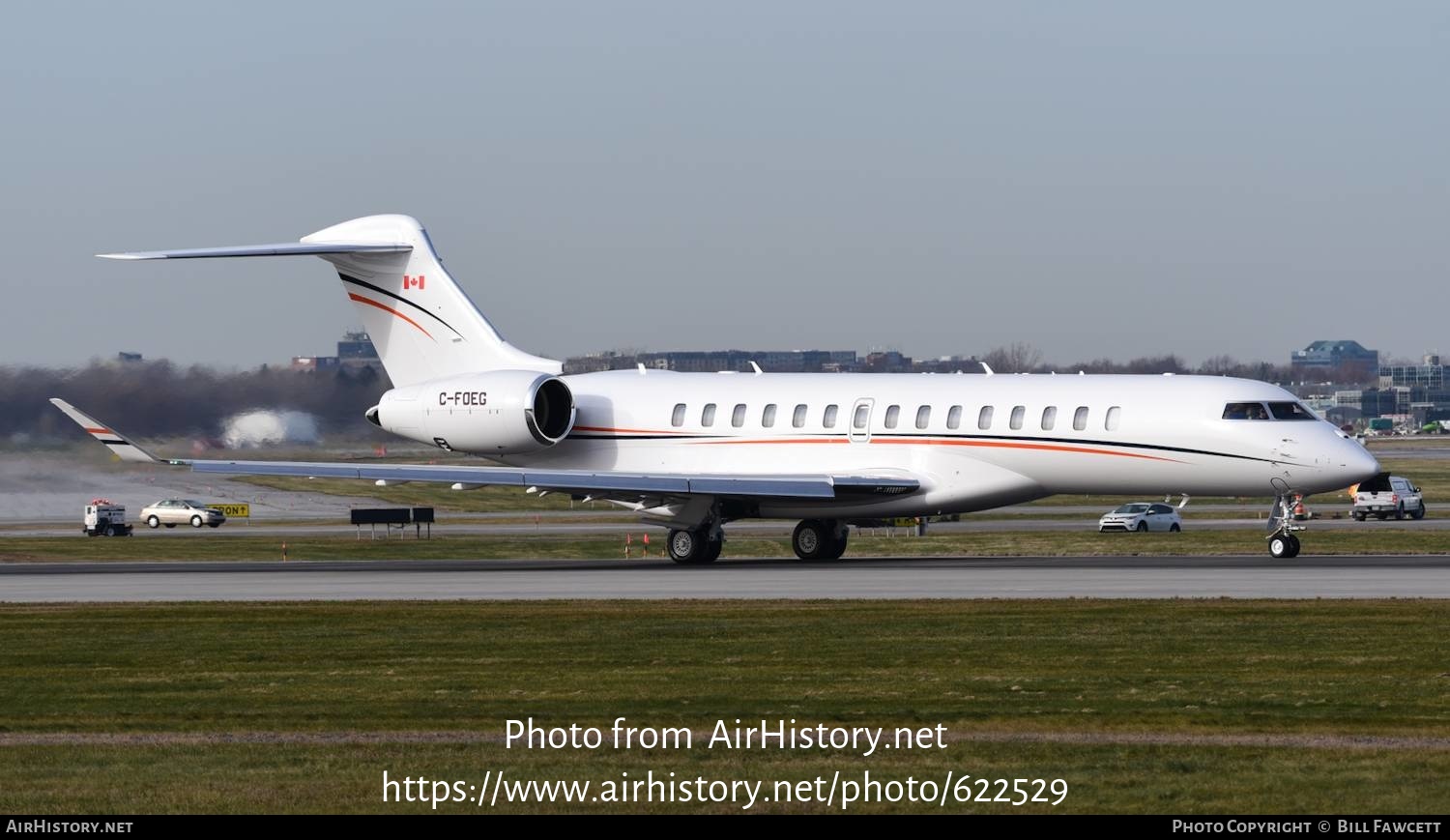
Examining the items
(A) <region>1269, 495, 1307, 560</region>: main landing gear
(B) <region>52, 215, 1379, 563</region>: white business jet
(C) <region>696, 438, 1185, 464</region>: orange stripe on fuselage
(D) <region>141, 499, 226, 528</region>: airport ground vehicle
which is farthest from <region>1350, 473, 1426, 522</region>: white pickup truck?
(D) <region>141, 499, 226, 528</region>: airport ground vehicle

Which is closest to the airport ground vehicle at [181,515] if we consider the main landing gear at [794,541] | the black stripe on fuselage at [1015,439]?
the black stripe on fuselage at [1015,439]

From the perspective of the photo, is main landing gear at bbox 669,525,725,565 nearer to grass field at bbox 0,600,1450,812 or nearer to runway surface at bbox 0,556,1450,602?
runway surface at bbox 0,556,1450,602

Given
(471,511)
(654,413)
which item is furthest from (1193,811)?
(471,511)

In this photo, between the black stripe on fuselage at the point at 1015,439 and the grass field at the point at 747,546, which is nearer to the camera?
the black stripe on fuselage at the point at 1015,439

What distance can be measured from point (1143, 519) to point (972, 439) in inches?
974

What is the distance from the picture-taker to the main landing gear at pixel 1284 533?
34969 mm

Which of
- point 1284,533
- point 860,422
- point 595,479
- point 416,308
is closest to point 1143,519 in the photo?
point 1284,533

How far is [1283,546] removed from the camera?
3500 centimetres

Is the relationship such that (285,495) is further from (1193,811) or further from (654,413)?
(1193,811)

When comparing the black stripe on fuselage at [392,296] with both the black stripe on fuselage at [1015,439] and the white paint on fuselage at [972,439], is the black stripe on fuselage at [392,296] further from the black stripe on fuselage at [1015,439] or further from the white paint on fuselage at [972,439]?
the black stripe on fuselage at [1015,439]

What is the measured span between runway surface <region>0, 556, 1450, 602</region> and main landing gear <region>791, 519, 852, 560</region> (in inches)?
24.1

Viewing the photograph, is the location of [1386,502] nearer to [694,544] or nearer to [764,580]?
[694,544]

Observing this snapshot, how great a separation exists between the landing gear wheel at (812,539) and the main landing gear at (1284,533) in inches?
342

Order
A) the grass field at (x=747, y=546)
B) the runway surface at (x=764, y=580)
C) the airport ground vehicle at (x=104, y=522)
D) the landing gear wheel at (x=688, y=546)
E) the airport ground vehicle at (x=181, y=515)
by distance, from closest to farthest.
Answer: the runway surface at (x=764, y=580)
the landing gear wheel at (x=688, y=546)
the grass field at (x=747, y=546)
the airport ground vehicle at (x=104, y=522)
the airport ground vehicle at (x=181, y=515)
